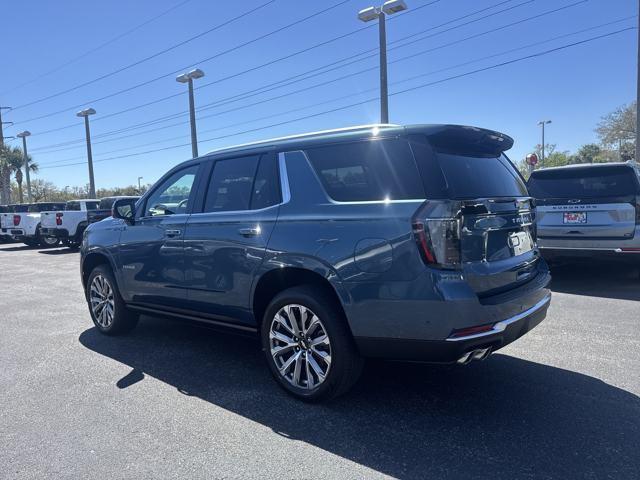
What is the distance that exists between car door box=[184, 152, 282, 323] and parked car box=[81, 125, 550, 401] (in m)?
0.01

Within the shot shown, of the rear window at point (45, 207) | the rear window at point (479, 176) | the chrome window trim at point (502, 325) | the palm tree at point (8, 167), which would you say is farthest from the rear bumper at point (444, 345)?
the palm tree at point (8, 167)

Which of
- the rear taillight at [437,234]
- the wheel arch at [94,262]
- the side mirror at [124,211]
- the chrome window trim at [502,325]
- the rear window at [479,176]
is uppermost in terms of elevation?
the rear window at [479,176]

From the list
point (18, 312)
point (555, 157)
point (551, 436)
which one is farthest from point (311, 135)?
point (555, 157)

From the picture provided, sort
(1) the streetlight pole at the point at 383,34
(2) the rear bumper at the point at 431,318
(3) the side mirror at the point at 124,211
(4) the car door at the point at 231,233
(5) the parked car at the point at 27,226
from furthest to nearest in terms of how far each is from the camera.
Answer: (5) the parked car at the point at 27,226 < (1) the streetlight pole at the point at 383,34 < (3) the side mirror at the point at 124,211 < (4) the car door at the point at 231,233 < (2) the rear bumper at the point at 431,318

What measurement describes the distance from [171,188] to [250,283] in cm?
161

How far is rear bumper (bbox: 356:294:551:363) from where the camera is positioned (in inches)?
120

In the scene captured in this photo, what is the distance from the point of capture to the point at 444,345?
3039 mm

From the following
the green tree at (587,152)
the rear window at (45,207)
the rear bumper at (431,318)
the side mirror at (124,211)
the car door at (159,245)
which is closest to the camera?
the rear bumper at (431,318)

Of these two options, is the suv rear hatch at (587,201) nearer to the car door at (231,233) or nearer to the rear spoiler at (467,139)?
the rear spoiler at (467,139)

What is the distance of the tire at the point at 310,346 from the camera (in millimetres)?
3426

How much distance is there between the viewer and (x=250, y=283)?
3.91 meters

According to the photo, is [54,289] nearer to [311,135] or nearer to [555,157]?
[311,135]

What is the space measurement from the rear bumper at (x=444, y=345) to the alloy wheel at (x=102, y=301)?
3409 millimetres

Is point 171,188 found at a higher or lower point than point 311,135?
lower
